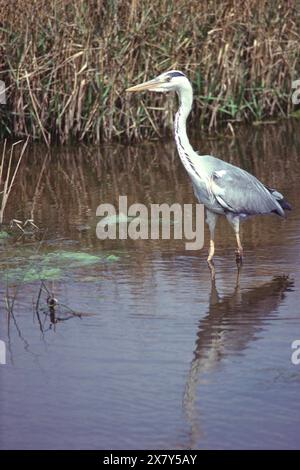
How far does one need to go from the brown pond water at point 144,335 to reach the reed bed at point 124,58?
182 centimetres

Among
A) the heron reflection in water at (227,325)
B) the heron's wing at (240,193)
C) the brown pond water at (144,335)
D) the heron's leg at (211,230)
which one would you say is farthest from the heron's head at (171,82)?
the heron reflection in water at (227,325)

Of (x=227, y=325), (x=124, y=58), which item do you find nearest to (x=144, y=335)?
(x=227, y=325)

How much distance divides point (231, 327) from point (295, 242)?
6.31ft

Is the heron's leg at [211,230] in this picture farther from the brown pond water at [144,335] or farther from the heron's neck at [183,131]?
→ the heron's neck at [183,131]

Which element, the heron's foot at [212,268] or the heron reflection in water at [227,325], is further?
the heron's foot at [212,268]

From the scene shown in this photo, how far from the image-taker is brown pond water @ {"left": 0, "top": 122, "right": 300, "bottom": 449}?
506 cm

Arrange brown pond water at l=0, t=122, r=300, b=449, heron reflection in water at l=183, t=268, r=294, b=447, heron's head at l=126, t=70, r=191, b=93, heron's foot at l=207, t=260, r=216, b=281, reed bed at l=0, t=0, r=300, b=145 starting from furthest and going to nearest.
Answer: reed bed at l=0, t=0, r=300, b=145
heron's head at l=126, t=70, r=191, b=93
heron's foot at l=207, t=260, r=216, b=281
heron reflection in water at l=183, t=268, r=294, b=447
brown pond water at l=0, t=122, r=300, b=449

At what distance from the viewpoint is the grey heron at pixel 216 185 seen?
774 cm

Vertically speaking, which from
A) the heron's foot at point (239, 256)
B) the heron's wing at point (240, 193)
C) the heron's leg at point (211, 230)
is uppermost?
Answer: the heron's wing at point (240, 193)

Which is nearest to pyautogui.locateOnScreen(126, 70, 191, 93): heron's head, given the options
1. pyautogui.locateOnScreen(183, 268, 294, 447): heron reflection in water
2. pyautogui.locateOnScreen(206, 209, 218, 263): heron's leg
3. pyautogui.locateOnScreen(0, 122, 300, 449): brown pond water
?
pyautogui.locateOnScreen(206, 209, 218, 263): heron's leg

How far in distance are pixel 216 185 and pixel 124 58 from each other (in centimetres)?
405

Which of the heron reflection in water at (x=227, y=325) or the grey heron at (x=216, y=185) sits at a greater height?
the grey heron at (x=216, y=185)

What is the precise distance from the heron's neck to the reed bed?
3.45 metres

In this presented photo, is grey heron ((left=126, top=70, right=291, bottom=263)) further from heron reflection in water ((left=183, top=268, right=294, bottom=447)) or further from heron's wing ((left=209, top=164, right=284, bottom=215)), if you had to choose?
heron reflection in water ((left=183, top=268, right=294, bottom=447))
